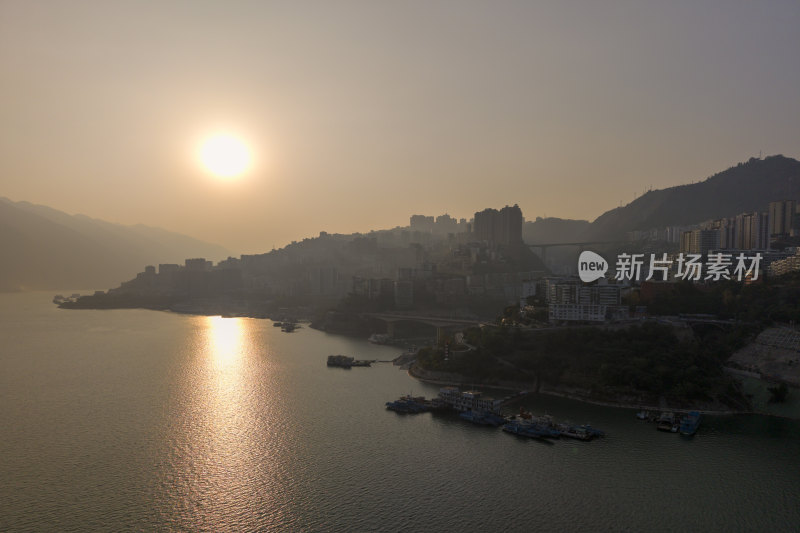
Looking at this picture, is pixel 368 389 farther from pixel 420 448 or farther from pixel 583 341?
pixel 583 341

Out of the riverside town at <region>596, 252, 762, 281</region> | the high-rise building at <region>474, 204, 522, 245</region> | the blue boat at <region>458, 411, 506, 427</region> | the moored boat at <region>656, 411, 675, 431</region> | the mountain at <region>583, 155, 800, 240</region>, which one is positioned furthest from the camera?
the mountain at <region>583, 155, 800, 240</region>

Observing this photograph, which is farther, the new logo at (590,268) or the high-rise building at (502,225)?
the high-rise building at (502,225)

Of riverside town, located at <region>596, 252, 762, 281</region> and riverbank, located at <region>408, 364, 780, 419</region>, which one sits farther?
riverside town, located at <region>596, 252, 762, 281</region>

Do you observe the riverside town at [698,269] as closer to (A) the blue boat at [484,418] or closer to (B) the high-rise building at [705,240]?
(B) the high-rise building at [705,240]

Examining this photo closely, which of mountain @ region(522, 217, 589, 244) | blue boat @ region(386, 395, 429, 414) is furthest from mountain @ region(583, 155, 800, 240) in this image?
blue boat @ region(386, 395, 429, 414)

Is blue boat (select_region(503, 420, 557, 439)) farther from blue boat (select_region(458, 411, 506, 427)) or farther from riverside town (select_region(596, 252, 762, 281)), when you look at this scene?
riverside town (select_region(596, 252, 762, 281))

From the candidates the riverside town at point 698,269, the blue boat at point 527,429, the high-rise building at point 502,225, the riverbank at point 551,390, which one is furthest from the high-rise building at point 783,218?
the blue boat at point 527,429

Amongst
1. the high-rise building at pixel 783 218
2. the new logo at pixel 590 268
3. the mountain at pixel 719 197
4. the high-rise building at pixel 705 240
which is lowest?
the new logo at pixel 590 268
